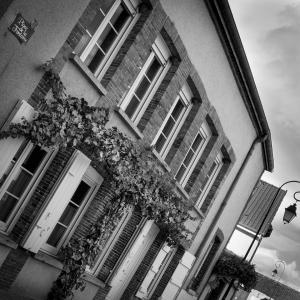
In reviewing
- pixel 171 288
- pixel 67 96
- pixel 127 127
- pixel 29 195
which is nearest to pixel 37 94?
pixel 67 96

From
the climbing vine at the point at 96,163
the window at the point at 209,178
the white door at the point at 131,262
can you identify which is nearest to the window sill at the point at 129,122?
the climbing vine at the point at 96,163

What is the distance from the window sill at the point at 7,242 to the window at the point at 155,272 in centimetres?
437

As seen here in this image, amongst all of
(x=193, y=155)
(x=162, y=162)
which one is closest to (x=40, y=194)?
(x=162, y=162)

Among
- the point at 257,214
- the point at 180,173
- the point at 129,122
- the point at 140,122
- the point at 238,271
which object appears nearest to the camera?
the point at 129,122

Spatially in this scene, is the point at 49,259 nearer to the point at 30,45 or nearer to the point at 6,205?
the point at 6,205

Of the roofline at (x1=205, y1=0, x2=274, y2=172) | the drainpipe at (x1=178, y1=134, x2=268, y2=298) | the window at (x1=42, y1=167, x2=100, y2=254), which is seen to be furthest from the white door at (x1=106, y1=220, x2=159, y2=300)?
the roofline at (x1=205, y1=0, x2=274, y2=172)

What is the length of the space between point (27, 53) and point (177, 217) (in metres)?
5.21

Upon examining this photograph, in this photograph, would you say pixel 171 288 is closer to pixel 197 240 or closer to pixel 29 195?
pixel 197 240

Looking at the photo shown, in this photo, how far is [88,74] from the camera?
6.14 m

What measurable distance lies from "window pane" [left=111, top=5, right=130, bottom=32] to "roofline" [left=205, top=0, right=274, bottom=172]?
2.40m

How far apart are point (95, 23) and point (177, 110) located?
3.68 meters

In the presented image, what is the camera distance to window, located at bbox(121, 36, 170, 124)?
7930 millimetres

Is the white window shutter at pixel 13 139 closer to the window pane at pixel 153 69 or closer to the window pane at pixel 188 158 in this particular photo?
the window pane at pixel 153 69

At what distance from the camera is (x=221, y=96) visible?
10477 millimetres
